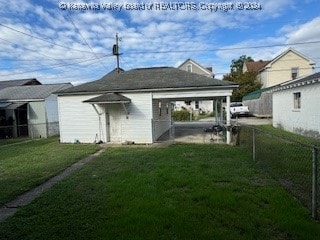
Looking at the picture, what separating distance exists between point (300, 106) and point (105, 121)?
10958mm

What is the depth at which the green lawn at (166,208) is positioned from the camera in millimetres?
4488

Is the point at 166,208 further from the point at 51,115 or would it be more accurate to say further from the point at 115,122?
the point at 51,115

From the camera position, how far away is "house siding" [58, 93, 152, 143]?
15958mm

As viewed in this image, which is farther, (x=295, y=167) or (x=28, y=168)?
(x=28, y=168)

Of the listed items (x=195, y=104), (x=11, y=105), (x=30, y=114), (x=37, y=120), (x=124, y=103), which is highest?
(x=11, y=105)

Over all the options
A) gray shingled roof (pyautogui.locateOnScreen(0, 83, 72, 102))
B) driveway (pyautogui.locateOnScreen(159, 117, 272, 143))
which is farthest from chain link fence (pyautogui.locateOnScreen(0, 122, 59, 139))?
driveway (pyautogui.locateOnScreen(159, 117, 272, 143))

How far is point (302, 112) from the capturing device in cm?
1598

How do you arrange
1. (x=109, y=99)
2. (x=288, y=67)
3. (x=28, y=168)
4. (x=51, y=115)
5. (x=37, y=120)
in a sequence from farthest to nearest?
(x=288, y=67)
(x=51, y=115)
(x=37, y=120)
(x=109, y=99)
(x=28, y=168)

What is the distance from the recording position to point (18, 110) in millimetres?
23312

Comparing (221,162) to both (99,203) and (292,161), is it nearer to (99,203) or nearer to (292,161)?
(292,161)

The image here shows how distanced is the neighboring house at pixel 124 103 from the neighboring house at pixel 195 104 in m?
27.3

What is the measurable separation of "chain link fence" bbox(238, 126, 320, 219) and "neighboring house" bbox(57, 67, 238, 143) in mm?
4622

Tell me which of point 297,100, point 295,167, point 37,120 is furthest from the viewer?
point 37,120

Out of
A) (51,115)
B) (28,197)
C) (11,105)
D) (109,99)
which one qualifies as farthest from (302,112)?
(11,105)
